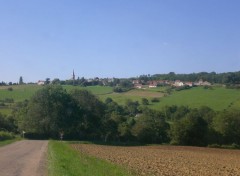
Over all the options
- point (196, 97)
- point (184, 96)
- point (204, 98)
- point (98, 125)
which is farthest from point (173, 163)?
point (184, 96)

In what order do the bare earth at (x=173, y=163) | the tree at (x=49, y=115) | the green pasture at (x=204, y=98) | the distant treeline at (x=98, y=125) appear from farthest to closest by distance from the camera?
the green pasture at (x=204, y=98)
the distant treeline at (x=98, y=125)
the tree at (x=49, y=115)
the bare earth at (x=173, y=163)

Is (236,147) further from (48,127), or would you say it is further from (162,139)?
(48,127)

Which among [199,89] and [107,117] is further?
[199,89]

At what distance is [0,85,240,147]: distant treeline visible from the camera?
79.9 meters

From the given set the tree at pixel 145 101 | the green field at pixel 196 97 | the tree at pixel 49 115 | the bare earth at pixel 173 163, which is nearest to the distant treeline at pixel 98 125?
the tree at pixel 49 115

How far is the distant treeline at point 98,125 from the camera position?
7988 centimetres

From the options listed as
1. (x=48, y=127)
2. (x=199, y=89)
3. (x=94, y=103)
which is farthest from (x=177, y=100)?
(x=48, y=127)

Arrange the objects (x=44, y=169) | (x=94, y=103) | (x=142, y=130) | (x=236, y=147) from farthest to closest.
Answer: (x=94, y=103) → (x=142, y=130) → (x=236, y=147) → (x=44, y=169)

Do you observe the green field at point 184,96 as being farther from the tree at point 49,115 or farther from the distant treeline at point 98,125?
the tree at point 49,115

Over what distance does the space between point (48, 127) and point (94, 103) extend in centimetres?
Answer: 1498

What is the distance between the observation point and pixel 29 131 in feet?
263

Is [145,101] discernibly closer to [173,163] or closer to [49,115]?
[49,115]

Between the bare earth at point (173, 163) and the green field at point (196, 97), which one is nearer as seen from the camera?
the bare earth at point (173, 163)

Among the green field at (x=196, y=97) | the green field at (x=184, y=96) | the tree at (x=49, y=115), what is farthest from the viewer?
the green field at (x=184, y=96)
